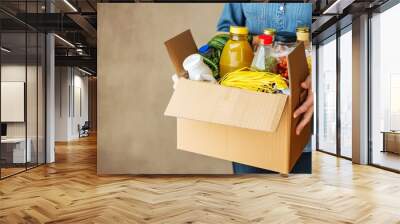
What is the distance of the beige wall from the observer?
228 inches

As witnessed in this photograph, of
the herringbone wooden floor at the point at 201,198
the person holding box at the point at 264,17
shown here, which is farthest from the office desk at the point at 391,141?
the person holding box at the point at 264,17

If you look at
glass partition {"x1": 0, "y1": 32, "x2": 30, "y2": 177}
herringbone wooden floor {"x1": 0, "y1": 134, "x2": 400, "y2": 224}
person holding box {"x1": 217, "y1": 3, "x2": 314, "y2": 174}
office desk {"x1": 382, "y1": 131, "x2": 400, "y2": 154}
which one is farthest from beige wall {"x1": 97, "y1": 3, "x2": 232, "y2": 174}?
person holding box {"x1": 217, "y1": 3, "x2": 314, "y2": 174}

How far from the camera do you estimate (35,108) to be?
7.61 m

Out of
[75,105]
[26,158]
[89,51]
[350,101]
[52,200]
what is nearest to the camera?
[52,200]

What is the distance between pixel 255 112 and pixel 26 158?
731cm

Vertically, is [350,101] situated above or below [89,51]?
below

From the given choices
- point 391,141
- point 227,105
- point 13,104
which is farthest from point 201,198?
point 227,105

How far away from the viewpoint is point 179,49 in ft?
2.65

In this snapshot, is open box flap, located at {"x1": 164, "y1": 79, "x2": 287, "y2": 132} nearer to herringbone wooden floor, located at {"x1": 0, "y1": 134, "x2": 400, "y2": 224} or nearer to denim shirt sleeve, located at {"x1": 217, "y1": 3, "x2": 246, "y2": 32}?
denim shirt sleeve, located at {"x1": 217, "y1": 3, "x2": 246, "y2": 32}

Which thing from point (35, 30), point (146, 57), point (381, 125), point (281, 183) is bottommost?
point (281, 183)

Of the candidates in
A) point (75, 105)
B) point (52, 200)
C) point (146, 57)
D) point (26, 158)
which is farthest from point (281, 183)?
point (75, 105)

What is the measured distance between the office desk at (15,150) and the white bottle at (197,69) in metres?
6.32

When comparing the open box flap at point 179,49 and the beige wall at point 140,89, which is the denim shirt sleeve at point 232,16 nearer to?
the open box flap at point 179,49

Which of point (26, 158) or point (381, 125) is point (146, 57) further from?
point (381, 125)
